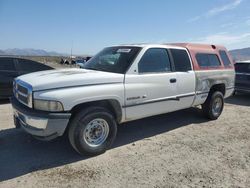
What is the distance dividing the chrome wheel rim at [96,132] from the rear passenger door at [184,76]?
6.50ft

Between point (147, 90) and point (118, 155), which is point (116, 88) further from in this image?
point (118, 155)

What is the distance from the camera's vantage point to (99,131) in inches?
174

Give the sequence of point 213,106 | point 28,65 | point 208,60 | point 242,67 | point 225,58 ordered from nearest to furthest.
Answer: point 208,60 < point 213,106 < point 225,58 < point 28,65 < point 242,67

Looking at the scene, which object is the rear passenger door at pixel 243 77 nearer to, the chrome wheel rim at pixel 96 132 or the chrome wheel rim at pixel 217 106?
the chrome wheel rim at pixel 217 106

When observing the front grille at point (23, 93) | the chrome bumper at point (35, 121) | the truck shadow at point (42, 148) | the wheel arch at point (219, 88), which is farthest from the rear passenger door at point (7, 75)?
the wheel arch at point (219, 88)

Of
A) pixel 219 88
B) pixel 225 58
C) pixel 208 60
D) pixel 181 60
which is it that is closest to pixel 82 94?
pixel 181 60

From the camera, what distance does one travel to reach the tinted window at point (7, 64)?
26.7 ft

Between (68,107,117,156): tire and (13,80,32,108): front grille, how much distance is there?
0.74 meters

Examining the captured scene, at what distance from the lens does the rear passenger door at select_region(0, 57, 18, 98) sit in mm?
7982

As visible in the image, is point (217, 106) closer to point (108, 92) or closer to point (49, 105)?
point (108, 92)

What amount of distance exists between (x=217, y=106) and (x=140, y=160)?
3627 millimetres

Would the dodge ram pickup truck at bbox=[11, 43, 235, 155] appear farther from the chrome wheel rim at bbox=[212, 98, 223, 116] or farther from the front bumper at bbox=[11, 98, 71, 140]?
the chrome wheel rim at bbox=[212, 98, 223, 116]

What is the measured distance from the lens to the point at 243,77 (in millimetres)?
10047

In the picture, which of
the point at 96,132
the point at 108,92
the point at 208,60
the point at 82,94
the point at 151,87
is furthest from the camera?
the point at 208,60
